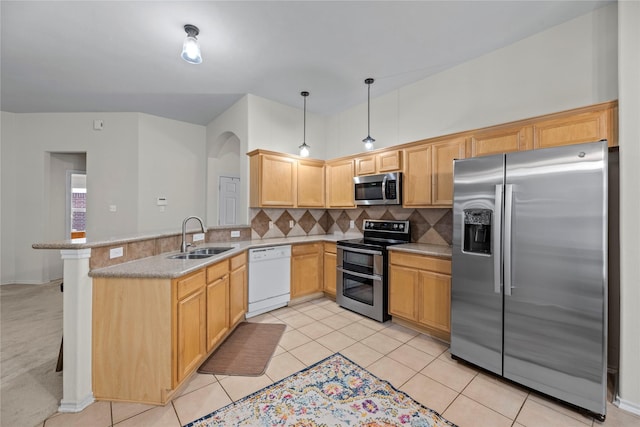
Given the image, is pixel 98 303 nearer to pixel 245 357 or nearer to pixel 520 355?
pixel 245 357

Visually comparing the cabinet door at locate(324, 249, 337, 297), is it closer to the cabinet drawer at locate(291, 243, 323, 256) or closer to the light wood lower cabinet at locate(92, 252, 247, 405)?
the cabinet drawer at locate(291, 243, 323, 256)

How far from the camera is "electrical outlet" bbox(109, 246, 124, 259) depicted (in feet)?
6.58

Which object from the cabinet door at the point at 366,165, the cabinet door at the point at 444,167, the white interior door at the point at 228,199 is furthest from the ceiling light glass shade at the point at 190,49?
the white interior door at the point at 228,199

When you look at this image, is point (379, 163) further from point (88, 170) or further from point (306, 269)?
point (88, 170)

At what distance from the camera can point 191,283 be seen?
2.03 meters

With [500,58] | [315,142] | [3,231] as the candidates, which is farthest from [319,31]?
[3,231]

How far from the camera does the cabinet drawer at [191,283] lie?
1.91 metres

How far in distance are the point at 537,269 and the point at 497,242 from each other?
0.98 feet

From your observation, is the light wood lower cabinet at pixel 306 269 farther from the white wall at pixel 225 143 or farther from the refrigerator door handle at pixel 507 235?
the refrigerator door handle at pixel 507 235

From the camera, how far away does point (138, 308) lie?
5.99 feet

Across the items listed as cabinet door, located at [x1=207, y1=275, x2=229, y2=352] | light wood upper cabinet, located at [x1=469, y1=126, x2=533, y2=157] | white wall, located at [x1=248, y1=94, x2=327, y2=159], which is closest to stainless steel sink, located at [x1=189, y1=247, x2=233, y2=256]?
cabinet door, located at [x1=207, y1=275, x2=229, y2=352]

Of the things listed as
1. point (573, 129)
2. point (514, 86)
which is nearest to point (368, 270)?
point (573, 129)

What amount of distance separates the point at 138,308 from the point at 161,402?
2.19ft

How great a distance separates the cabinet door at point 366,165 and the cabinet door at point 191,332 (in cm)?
260
